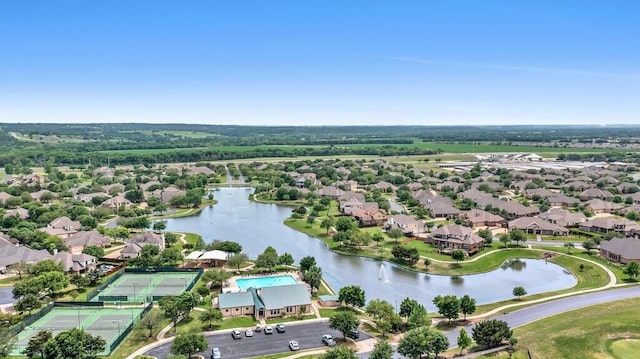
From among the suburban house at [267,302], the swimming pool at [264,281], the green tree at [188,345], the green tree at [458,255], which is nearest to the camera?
the green tree at [188,345]

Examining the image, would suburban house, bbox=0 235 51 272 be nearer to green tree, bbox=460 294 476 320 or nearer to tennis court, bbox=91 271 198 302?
tennis court, bbox=91 271 198 302

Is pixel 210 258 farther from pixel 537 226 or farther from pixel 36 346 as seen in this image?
pixel 537 226

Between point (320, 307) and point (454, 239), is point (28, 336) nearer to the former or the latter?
point (320, 307)

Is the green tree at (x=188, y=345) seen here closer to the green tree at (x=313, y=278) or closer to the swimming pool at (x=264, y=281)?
the swimming pool at (x=264, y=281)

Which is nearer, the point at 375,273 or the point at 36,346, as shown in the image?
the point at 36,346

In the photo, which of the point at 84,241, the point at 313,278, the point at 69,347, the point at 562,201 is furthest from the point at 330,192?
the point at 69,347

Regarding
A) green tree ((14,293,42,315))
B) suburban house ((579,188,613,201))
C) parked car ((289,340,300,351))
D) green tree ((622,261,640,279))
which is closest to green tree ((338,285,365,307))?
parked car ((289,340,300,351))

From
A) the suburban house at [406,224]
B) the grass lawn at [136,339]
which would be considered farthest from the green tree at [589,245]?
the grass lawn at [136,339]
